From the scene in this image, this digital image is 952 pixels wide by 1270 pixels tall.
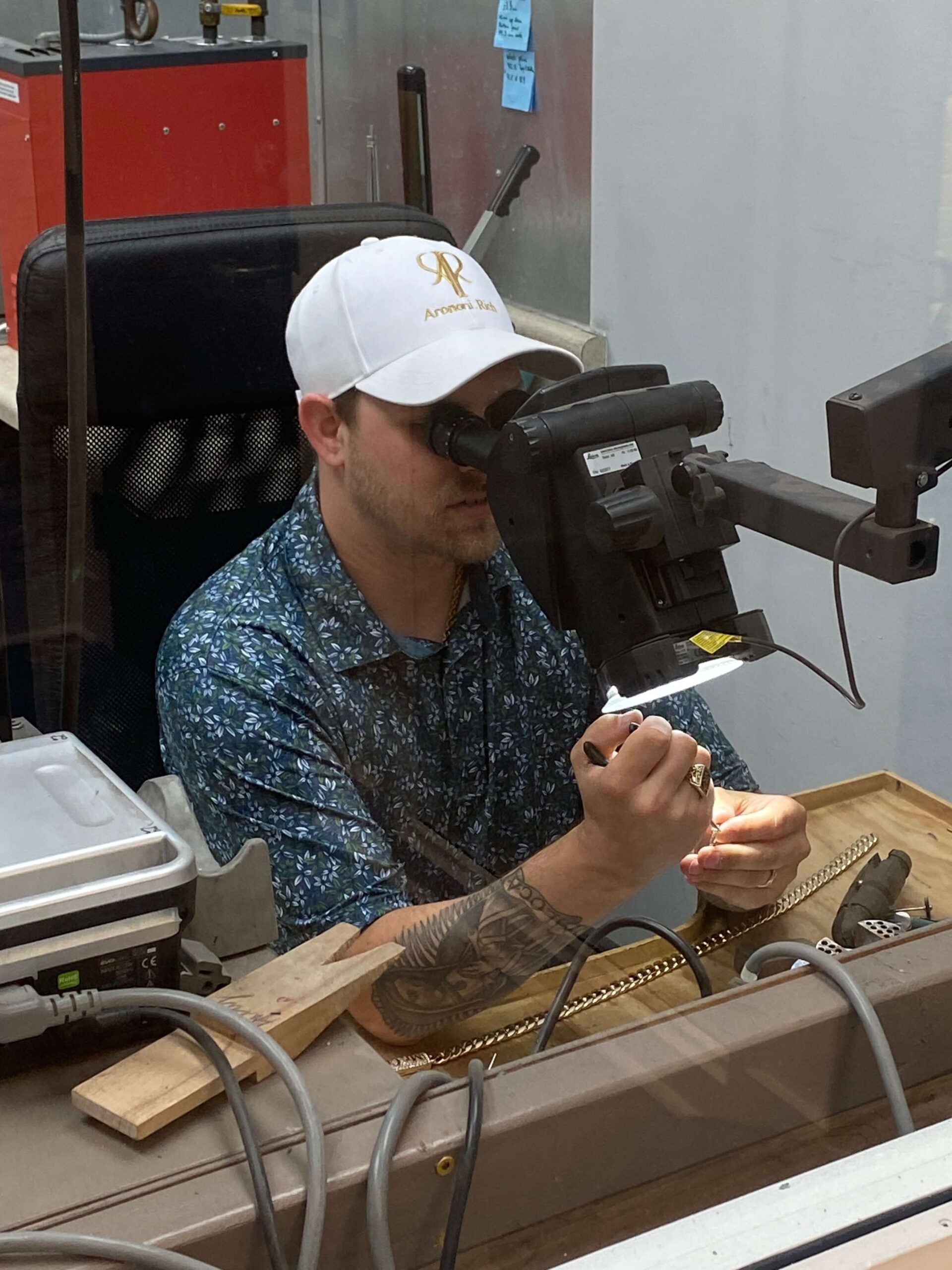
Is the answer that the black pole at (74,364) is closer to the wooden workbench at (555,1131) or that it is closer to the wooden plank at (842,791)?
the wooden workbench at (555,1131)

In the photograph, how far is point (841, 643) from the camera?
94cm

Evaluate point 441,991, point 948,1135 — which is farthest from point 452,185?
point 948,1135

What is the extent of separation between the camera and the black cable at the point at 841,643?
70cm

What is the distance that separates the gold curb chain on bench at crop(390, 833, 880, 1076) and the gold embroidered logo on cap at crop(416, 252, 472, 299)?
1.57 feet

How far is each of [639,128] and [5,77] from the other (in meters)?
0.52

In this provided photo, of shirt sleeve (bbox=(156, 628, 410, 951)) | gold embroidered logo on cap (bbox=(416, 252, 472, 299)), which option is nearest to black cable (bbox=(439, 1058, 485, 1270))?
shirt sleeve (bbox=(156, 628, 410, 951))

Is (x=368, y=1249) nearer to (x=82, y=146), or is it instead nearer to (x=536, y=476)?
(x=536, y=476)

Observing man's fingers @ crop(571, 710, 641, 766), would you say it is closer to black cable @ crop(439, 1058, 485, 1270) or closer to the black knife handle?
black cable @ crop(439, 1058, 485, 1270)

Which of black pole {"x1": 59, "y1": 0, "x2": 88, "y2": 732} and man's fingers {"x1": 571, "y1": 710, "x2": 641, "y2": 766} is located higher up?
black pole {"x1": 59, "y1": 0, "x2": 88, "y2": 732}

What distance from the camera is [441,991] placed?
838 millimetres

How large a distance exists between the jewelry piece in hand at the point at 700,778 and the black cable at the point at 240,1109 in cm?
34

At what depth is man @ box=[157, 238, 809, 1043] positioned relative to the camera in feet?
2.90

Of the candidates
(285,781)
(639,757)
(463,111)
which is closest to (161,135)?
(463,111)

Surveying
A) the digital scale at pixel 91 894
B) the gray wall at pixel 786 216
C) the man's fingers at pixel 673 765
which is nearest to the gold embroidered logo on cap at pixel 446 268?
the gray wall at pixel 786 216
